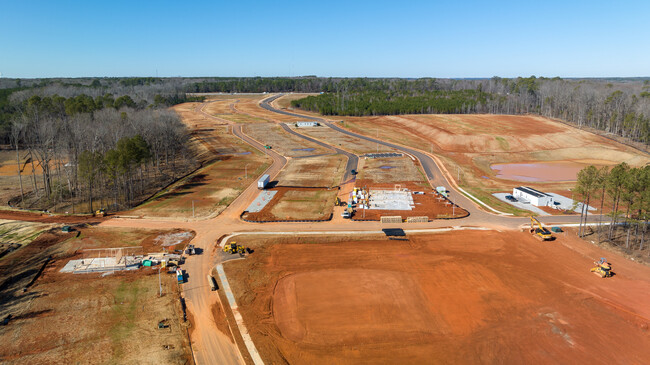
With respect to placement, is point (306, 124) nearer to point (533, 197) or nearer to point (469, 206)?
point (469, 206)

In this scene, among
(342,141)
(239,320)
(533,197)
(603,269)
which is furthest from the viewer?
(342,141)

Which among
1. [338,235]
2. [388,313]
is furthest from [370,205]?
[388,313]

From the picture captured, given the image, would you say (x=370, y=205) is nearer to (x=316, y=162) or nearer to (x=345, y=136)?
(x=316, y=162)

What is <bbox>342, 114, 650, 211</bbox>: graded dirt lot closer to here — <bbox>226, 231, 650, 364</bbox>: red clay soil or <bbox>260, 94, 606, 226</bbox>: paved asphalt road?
<bbox>260, 94, 606, 226</bbox>: paved asphalt road

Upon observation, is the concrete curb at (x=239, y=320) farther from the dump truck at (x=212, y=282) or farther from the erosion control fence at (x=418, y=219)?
the erosion control fence at (x=418, y=219)

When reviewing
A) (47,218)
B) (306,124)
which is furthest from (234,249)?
(306,124)
